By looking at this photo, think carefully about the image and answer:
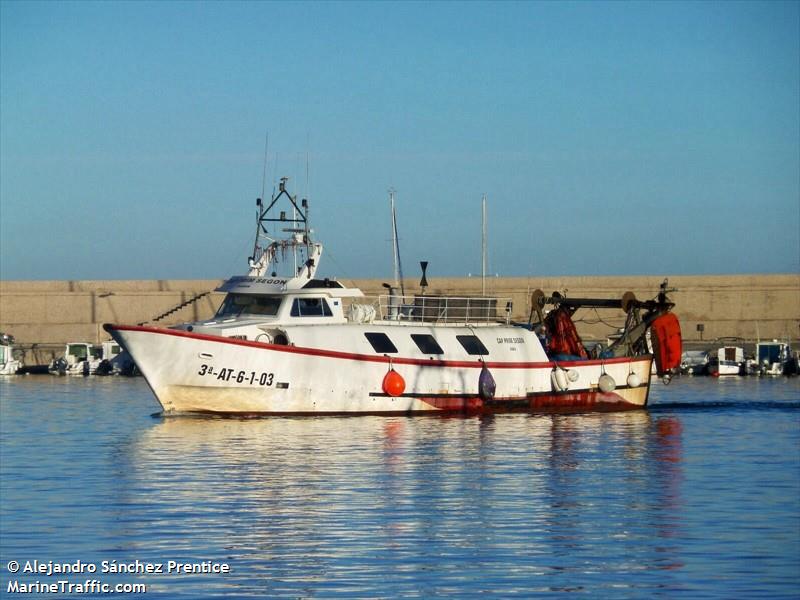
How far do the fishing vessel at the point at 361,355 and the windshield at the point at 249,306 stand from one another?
0.04 m

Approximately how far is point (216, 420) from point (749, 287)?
182ft

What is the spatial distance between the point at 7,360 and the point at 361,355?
46488 mm

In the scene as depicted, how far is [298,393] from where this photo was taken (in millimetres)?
34531

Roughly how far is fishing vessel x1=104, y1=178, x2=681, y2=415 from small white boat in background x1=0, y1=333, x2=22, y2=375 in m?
41.1

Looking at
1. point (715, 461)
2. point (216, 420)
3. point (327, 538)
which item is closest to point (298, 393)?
point (216, 420)

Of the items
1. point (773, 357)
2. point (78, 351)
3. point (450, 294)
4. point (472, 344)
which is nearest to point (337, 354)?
point (472, 344)

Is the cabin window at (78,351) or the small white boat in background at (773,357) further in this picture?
the cabin window at (78,351)

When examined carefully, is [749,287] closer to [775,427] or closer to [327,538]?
[775,427]

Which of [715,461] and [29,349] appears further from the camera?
[29,349]

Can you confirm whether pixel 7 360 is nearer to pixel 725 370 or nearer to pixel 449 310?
pixel 725 370

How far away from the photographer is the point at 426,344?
1452 inches

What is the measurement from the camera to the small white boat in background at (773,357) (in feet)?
231

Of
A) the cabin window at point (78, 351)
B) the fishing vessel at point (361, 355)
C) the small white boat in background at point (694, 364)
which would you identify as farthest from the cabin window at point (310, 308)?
the cabin window at point (78, 351)

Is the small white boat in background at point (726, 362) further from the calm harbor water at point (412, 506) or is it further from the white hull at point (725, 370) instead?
the calm harbor water at point (412, 506)
